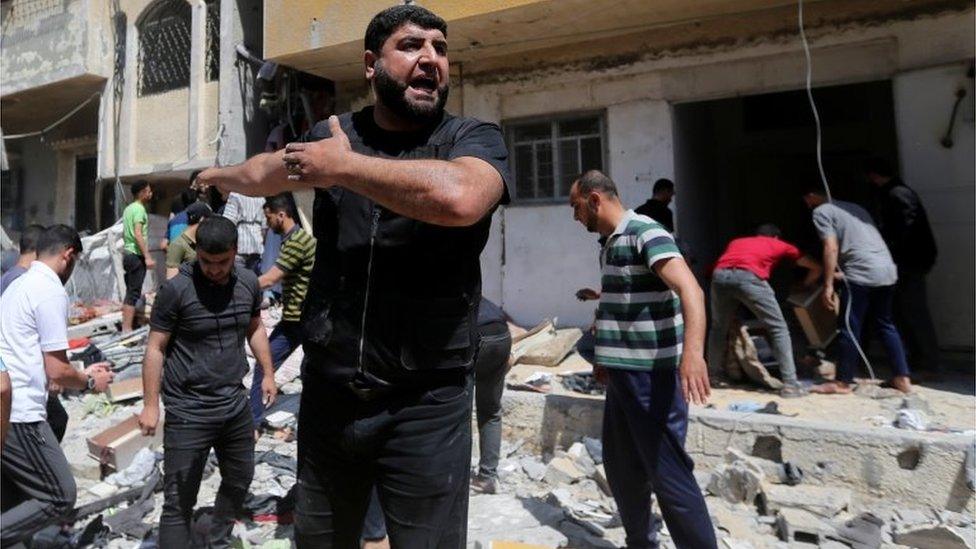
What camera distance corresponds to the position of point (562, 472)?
14.2ft

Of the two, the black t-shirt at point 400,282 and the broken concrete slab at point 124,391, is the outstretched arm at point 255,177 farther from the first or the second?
the broken concrete slab at point 124,391

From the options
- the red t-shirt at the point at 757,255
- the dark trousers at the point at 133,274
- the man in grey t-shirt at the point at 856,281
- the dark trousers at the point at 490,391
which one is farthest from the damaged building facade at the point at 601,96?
the dark trousers at the point at 490,391

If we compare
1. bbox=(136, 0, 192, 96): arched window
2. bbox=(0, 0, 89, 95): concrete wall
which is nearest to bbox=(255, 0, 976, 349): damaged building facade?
bbox=(136, 0, 192, 96): arched window

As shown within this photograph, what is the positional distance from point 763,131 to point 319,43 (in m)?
6.53

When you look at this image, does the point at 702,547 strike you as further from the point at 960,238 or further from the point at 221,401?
the point at 960,238

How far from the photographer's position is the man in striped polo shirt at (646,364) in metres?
2.75

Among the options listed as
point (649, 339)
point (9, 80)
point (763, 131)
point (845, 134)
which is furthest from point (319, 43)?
point (9, 80)

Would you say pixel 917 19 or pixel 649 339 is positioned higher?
pixel 917 19

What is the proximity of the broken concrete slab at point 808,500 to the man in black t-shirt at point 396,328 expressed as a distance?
108 inches

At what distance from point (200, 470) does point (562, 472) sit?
2.32 meters

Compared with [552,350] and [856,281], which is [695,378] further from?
[552,350]

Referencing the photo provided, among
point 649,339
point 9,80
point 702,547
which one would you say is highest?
point 9,80

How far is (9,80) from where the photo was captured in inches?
466

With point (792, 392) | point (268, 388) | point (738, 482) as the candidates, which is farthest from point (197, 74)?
point (738, 482)
